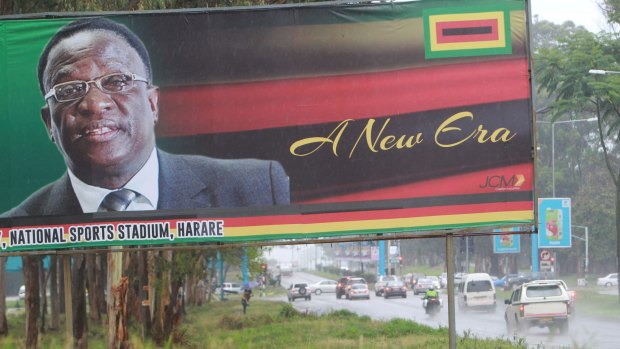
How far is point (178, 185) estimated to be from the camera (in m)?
12.4

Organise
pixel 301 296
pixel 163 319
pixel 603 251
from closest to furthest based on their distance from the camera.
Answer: pixel 163 319 → pixel 301 296 → pixel 603 251

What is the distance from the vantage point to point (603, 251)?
2945 inches

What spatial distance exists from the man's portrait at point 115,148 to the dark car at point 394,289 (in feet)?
172

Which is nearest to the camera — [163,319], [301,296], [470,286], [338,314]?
[163,319]

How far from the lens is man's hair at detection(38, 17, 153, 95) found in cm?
1243

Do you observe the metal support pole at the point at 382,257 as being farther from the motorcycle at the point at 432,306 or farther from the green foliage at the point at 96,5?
the green foliage at the point at 96,5

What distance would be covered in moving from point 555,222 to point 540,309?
24.2 metres

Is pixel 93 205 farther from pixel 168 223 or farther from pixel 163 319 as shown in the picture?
pixel 163 319

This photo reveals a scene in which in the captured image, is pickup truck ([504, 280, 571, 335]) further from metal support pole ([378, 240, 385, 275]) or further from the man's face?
metal support pole ([378, 240, 385, 275])

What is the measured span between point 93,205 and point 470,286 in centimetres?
3672

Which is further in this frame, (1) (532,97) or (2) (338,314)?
(2) (338,314)

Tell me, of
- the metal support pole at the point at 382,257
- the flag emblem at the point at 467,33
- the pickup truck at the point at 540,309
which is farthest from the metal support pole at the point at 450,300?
the metal support pole at the point at 382,257

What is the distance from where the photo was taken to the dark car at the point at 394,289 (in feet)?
210

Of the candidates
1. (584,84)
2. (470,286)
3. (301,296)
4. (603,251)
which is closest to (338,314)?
(470,286)
